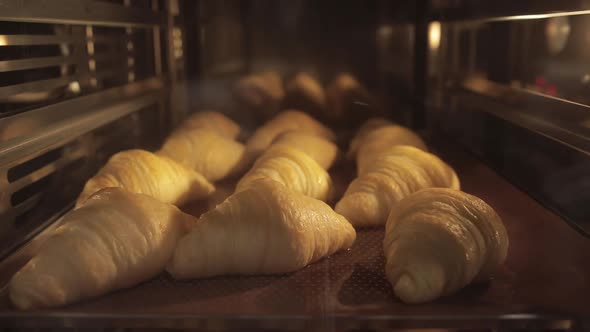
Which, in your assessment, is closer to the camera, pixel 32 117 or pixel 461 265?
pixel 461 265

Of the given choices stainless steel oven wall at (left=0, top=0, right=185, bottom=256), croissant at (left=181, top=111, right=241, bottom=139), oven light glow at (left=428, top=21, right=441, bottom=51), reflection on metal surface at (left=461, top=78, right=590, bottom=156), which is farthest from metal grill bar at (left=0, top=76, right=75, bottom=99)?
oven light glow at (left=428, top=21, right=441, bottom=51)

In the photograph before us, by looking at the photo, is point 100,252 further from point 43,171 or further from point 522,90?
point 522,90

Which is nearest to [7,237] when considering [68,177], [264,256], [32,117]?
[32,117]

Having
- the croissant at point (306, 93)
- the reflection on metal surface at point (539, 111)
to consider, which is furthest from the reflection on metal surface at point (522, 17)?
the croissant at point (306, 93)

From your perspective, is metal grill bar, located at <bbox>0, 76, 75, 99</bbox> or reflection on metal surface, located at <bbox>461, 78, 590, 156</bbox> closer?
metal grill bar, located at <bbox>0, 76, 75, 99</bbox>

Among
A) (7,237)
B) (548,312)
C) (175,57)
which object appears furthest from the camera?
(175,57)

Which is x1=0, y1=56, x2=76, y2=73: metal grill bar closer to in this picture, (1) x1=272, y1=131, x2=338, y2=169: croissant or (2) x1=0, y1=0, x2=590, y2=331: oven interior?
(2) x1=0, y1=0, x2=590, y2=331: oven interior

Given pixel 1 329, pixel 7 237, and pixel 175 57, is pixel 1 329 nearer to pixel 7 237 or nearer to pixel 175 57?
pixel 7 237
